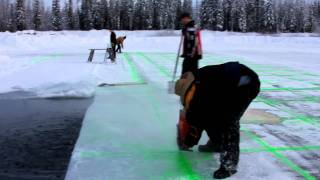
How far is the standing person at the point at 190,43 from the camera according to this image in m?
8.67

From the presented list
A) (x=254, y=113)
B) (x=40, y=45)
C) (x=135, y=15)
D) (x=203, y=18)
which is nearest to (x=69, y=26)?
(x=135, y=15)

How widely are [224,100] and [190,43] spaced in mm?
4418

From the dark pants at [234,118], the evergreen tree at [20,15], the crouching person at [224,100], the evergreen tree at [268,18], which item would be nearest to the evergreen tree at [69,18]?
the evergreen tree at [20,15]

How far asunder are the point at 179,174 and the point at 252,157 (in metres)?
0.97

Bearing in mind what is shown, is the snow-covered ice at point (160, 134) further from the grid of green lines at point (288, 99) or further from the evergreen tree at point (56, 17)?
the evergreen tree at point (56, 17)

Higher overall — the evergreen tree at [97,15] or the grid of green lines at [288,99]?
the evergreen tree at [97,15]

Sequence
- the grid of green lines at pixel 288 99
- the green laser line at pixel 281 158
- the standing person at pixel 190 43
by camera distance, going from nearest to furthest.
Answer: the green laser line at pixel 281 158 < the grid of green lines at pixel 288 99 < the standing person at pixel 190 43

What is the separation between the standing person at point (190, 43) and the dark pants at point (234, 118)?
4156mm

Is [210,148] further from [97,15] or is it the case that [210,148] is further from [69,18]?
[69,18]

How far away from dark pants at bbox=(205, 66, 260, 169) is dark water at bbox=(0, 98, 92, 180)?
1.70 meters

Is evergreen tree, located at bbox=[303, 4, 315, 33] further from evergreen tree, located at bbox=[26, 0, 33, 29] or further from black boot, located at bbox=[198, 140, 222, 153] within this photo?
black boot, located at bbox=[198, 140, 222, 153]

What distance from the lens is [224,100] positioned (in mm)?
4590

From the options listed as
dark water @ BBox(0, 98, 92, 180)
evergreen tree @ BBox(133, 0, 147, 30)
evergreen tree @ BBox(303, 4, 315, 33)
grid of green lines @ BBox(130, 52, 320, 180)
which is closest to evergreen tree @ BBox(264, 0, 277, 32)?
evergreen tree @ BBox(303, 4, 315, 33)

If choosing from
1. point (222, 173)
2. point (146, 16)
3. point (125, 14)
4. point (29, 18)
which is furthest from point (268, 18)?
point (222, 173)
